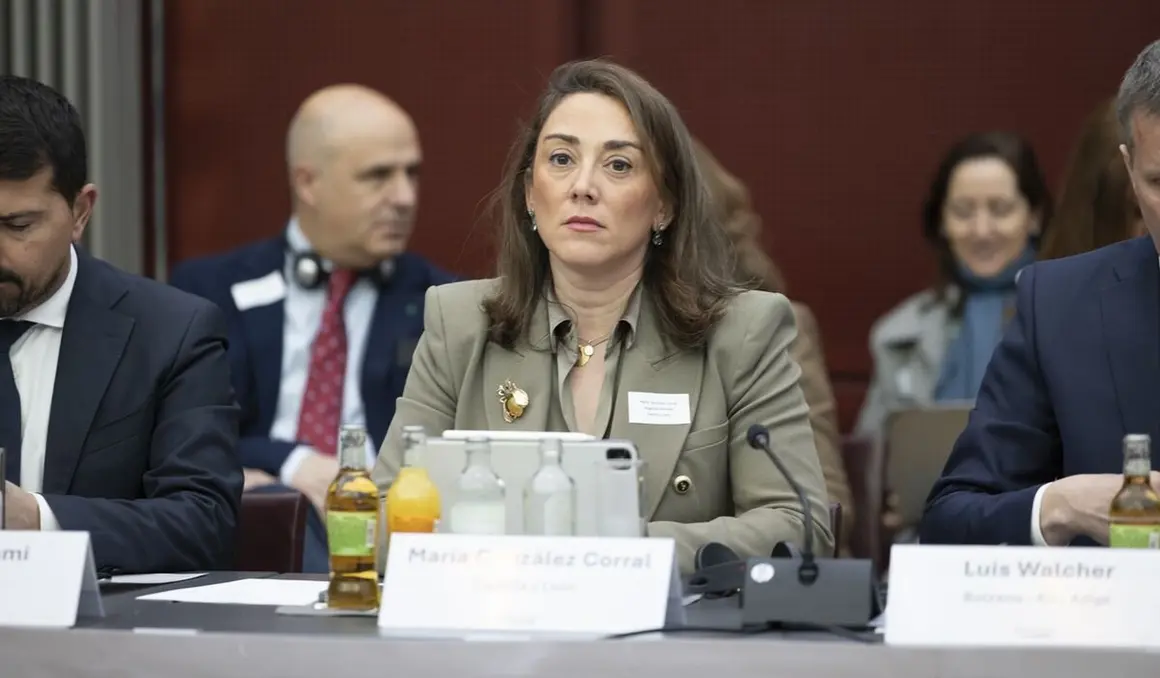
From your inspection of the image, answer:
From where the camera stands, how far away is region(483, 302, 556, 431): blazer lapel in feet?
9.80

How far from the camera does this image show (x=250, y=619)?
221cm

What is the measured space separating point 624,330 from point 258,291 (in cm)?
196

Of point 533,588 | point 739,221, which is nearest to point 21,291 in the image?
point 533,588

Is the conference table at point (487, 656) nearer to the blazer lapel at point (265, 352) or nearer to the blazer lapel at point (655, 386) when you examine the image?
the blazer lapel at point (655, 386)

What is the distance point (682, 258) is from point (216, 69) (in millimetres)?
3182

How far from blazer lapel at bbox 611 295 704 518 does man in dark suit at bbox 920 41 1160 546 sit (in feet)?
1.39

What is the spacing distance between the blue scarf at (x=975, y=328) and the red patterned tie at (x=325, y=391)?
1.73 metres

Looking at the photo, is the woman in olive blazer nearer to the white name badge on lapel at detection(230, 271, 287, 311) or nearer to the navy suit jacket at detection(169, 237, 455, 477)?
the navy suit jacket at detection(169, 237, 455, 477)

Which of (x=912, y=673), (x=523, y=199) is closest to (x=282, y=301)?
(x=523, y=199)

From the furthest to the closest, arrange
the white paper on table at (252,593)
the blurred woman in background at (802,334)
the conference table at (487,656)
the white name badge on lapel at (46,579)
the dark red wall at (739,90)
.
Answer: the dark red wall at (739,90)
the blurred woman in background at (802,334)
the white paper on table at (252,593)
the white name badge on lapel at (46,579)
the conference table at (487,656)

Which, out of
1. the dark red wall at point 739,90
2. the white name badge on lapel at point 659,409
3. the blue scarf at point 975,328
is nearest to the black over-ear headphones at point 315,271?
the dark red wall at point 739,90

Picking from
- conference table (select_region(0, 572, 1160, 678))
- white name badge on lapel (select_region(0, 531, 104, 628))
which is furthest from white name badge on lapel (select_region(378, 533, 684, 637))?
white name badge on lapel (select_region(0, 531, 104, 628))

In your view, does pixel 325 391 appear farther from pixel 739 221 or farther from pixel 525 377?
pixel 525 377

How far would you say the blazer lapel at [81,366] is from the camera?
296 cm
